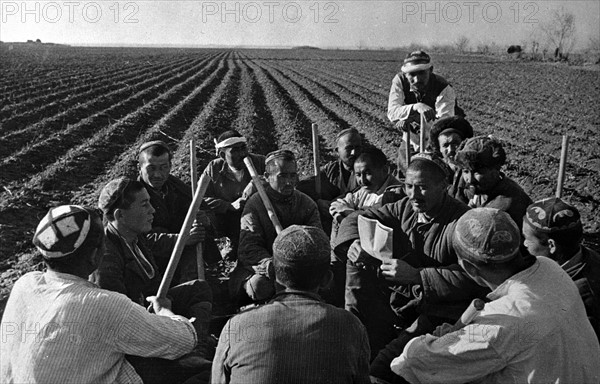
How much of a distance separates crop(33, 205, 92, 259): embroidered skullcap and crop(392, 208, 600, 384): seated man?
5.09ft

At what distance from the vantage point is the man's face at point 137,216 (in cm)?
389

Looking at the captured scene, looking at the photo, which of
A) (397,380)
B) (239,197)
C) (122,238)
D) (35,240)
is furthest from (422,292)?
(239,197)

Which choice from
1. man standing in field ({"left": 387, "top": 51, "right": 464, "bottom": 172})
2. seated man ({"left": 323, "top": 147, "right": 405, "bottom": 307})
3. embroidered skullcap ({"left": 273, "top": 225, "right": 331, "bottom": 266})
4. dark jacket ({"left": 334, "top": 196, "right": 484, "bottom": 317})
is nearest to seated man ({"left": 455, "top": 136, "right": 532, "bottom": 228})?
seated man ({"left": 323, "top": 147, "right": 405, "bottom": 307})

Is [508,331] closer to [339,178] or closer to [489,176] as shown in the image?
[489,176]

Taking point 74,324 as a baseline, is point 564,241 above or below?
above

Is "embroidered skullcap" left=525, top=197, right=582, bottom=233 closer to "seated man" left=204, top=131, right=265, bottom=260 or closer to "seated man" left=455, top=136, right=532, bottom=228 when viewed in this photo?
"seated man" left=455, top=136, right=532, bottom=228

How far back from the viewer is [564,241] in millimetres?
3256

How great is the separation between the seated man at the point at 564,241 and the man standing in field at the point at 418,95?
9.98 feet

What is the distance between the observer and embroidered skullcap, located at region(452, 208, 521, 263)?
256 centimetres

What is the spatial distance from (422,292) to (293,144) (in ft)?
30.3

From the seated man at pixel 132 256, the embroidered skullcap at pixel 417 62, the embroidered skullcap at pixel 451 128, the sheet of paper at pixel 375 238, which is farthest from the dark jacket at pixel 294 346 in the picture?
the embroidered skullcap at pixel 417 62

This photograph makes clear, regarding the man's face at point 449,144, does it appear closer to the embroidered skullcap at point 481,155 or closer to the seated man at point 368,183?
the seated man at point 368,183

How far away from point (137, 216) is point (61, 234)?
124 centimetres

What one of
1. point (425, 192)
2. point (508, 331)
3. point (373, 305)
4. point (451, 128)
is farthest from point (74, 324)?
point (451, 128)
